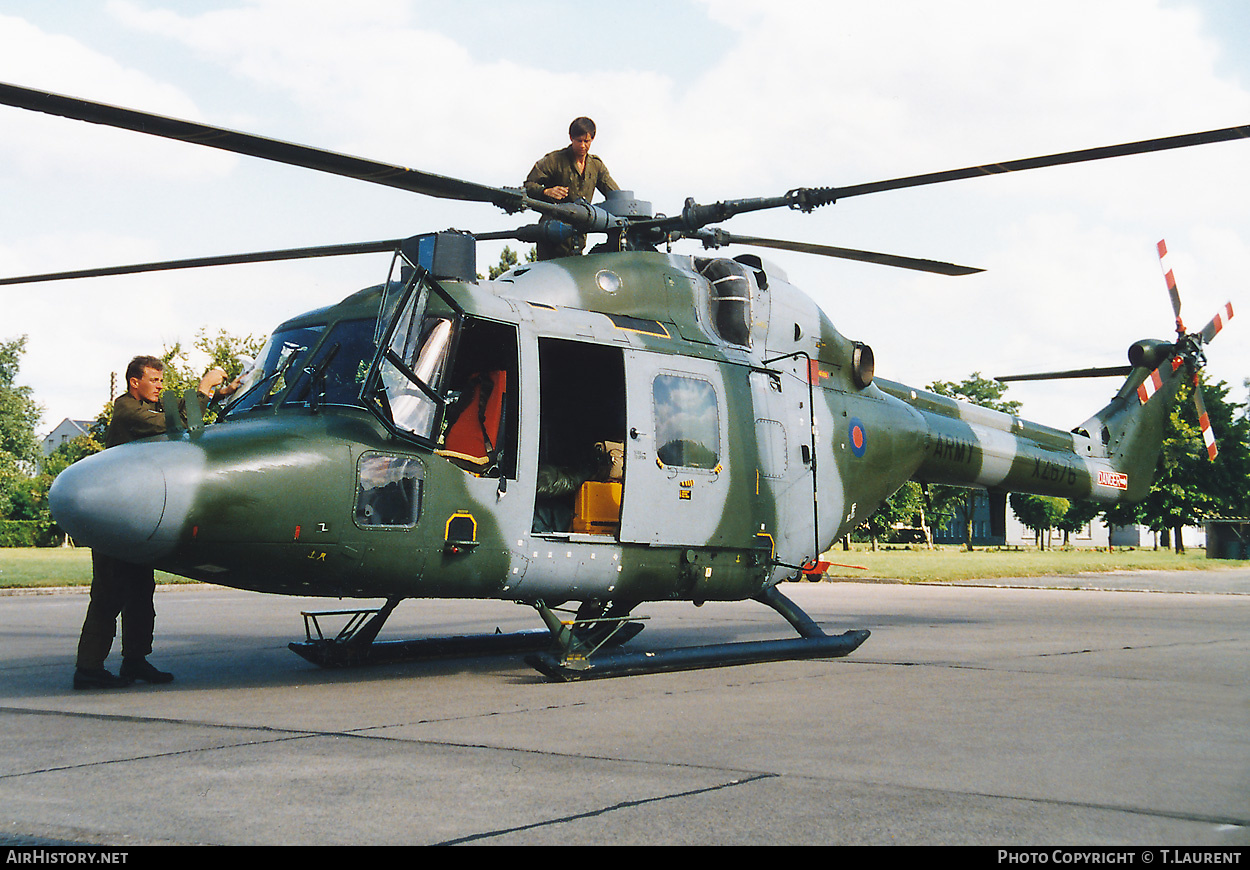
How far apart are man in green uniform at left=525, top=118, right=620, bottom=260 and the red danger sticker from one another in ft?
27.3

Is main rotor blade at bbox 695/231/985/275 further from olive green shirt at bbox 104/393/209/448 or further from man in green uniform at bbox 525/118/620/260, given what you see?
olive green shirt at bbox 104/393/209/448

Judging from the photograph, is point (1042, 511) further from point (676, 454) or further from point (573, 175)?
point (676, 454)

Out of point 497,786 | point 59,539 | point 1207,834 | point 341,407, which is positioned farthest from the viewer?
point 59,539

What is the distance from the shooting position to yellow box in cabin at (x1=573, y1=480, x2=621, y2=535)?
8.80 m

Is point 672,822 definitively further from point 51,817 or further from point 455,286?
point 455,286

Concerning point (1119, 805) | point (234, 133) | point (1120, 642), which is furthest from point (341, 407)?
point (1120, 642)

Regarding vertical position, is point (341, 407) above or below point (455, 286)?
below

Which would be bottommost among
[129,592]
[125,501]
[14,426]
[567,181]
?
[129,592]

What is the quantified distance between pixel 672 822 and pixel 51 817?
225cm

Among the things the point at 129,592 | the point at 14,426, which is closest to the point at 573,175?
the point at 129,592

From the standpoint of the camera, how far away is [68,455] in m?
56.8

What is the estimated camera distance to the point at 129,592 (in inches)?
317

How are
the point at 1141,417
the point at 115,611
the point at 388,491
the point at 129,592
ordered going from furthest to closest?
the point at 1141,417 < the point at 129,592 < the point at 115,611 < the point at 388,491

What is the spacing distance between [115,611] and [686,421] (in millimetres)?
4633
